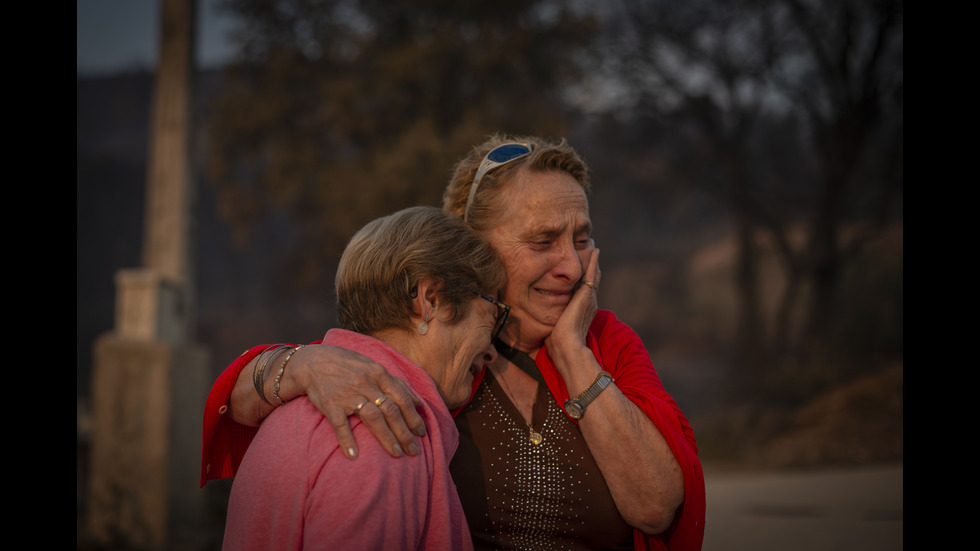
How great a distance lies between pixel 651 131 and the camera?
48.9 feet

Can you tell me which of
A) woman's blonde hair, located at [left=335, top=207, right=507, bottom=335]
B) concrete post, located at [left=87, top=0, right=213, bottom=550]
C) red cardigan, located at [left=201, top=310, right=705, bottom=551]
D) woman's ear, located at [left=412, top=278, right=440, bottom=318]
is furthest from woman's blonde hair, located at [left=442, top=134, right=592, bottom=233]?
concrete post, located at [left=87, top=0, right=213, bottom=550]

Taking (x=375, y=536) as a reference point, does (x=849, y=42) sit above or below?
above

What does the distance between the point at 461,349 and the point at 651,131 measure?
547 inches

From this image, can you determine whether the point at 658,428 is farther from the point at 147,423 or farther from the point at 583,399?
the point at 147,423

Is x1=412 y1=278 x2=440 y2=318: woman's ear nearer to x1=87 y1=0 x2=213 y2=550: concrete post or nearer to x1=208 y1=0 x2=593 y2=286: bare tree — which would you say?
x1=87 y1=0 x2=213 y2=550: concrete post

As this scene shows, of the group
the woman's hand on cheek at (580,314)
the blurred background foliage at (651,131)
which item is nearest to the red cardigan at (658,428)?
the woman's hand on cheek at (580,314)

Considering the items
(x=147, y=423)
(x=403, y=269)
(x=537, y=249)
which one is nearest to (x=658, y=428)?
(x=537, y=249)

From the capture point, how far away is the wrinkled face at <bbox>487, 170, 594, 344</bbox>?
7.19 ft

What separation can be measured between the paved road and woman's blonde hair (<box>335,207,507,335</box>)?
3877 millimetres

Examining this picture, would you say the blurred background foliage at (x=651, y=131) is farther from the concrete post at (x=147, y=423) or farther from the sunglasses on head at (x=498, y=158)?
the sunglasses on head at (x=498, y=158)
